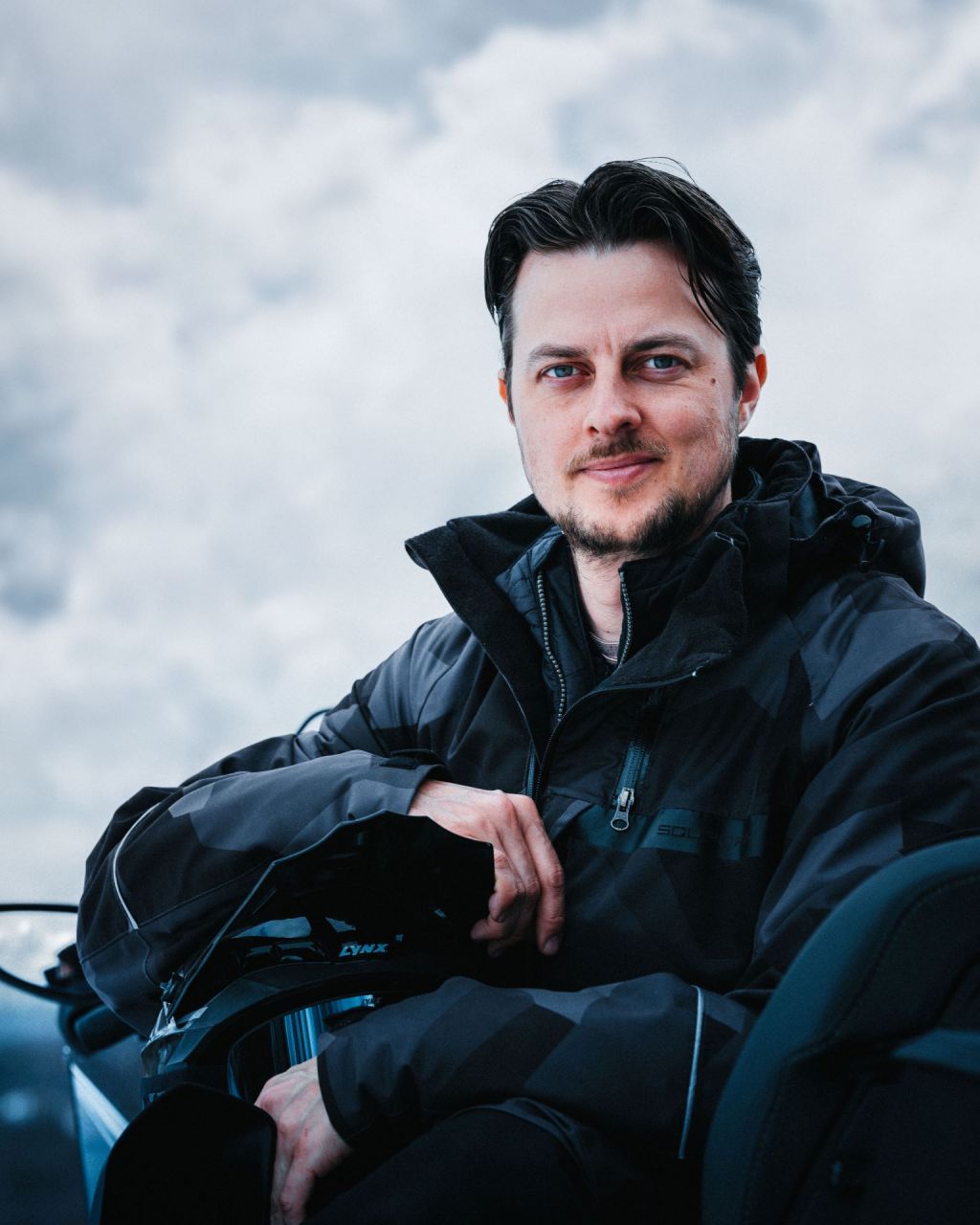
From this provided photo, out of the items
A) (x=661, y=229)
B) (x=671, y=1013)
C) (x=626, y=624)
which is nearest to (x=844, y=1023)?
(x=671, y=1013)

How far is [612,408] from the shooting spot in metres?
1.68

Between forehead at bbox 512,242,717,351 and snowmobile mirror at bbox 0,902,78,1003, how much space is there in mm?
1277

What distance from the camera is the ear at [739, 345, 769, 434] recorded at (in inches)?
76.2

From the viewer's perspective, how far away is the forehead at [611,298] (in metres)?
1.72

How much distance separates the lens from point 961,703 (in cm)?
124

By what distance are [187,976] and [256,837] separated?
233 mm

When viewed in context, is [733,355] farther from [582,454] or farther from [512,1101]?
[512,1101]

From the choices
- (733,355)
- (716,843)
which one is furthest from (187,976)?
(733,355)

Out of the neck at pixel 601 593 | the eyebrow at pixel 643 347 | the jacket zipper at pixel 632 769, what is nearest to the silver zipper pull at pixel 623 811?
the jacket zipper at pixel 632 769

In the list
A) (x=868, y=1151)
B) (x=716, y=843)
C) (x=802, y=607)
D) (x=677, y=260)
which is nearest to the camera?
(x=868, y=1151)

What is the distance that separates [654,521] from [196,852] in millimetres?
847

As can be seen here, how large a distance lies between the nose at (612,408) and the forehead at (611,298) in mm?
64

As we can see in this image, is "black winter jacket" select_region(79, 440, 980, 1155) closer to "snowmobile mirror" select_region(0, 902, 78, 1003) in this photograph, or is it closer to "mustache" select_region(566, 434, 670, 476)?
"mustache" select_region(566, 434, 670, 476)

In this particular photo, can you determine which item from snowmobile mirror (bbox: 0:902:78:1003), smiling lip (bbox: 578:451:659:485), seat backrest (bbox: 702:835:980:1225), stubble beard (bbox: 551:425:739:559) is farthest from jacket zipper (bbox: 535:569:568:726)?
snowmobile mirror (bbox: 0:902:78:1003)
